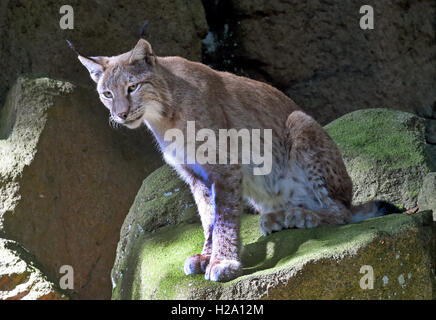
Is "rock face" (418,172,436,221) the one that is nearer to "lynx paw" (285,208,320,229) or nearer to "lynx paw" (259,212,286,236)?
"lynx paw" (285,208,320,229)

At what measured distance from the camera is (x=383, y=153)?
5.35 m

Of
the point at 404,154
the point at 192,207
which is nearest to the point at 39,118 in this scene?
the point at 192,207

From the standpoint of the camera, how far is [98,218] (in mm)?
6055

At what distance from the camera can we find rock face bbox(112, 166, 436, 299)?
11.6 ft

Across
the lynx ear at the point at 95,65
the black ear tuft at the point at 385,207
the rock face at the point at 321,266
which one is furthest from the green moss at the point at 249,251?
the lynx ear at the point at 95,65

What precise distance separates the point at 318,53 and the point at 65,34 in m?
2.76

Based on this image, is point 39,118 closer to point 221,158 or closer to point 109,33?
point 109,33

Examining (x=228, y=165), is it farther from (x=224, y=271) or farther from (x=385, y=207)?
(x=385, y=207)

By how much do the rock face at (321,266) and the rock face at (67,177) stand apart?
58.5 inches

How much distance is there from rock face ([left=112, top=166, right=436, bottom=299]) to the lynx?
16 centimetres

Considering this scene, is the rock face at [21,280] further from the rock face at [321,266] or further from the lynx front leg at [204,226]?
the lynx front leg at [204,226]

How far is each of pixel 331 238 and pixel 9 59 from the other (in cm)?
401

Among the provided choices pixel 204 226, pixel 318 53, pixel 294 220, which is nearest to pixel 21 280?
pixel 204 226

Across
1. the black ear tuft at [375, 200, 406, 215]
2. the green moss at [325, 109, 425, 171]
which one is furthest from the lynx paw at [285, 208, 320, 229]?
the green moss at [325, 109, 425, 171]
